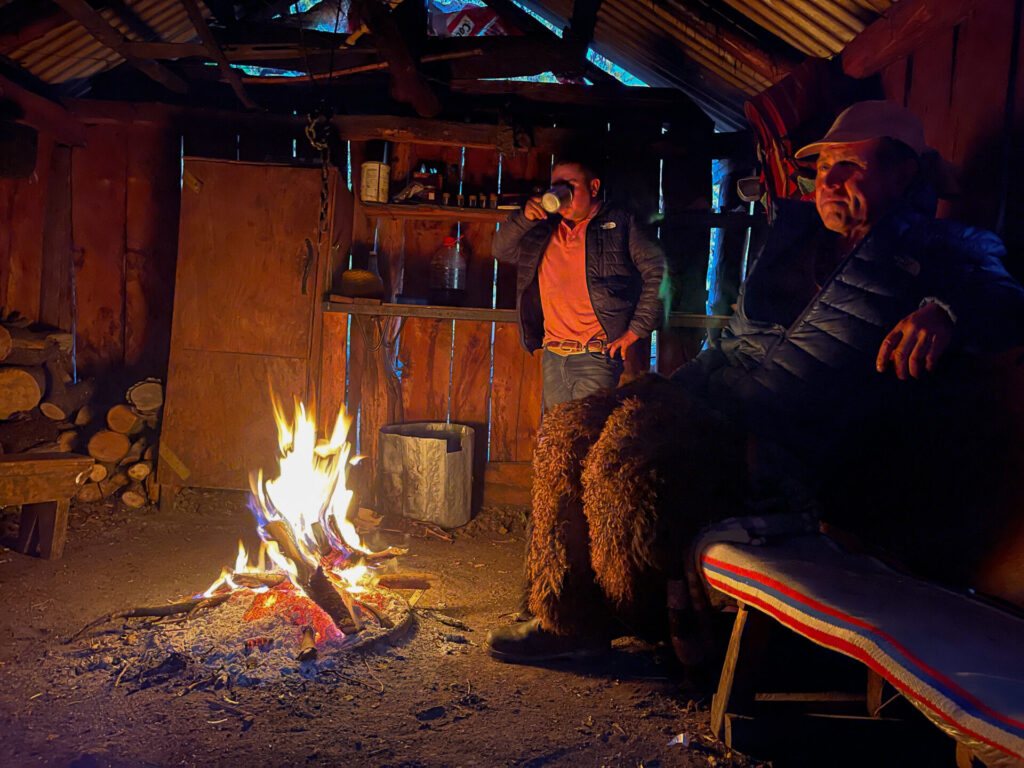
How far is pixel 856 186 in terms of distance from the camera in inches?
97.8

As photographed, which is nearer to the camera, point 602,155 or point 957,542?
point 957,542

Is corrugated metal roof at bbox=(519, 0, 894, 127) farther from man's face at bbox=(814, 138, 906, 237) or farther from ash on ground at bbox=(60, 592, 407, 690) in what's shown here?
ash on ground at bbox=(60, 592, 407, 690)

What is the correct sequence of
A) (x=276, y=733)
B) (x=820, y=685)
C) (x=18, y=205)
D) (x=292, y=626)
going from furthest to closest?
1. (x=18, y=205)
2. (x=292, y=626)
3. (x=820, y=685)
4. (x=276, y=733)

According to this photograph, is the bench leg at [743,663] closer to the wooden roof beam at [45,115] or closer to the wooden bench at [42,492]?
the wooden bench at [42,492]

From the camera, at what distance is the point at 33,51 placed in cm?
453

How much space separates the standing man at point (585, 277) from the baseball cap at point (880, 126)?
61.7 inches

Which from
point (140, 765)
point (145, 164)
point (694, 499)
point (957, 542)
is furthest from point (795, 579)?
point (145, 164)

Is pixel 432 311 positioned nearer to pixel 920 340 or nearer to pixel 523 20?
pixel 523 20

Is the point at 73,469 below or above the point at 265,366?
below

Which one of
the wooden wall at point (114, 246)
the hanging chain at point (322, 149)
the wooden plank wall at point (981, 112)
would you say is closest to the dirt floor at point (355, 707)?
the wooden plank wall at point (981, 112)

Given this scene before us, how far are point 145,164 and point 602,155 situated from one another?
3.54 m

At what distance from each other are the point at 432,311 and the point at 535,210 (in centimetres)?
121

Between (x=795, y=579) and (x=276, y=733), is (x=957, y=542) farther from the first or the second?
(x=276, y=733)

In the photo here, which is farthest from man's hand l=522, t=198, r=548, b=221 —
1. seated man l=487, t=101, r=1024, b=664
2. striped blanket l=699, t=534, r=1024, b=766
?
striped blanket l=699, t=534, r=1024, b=766
